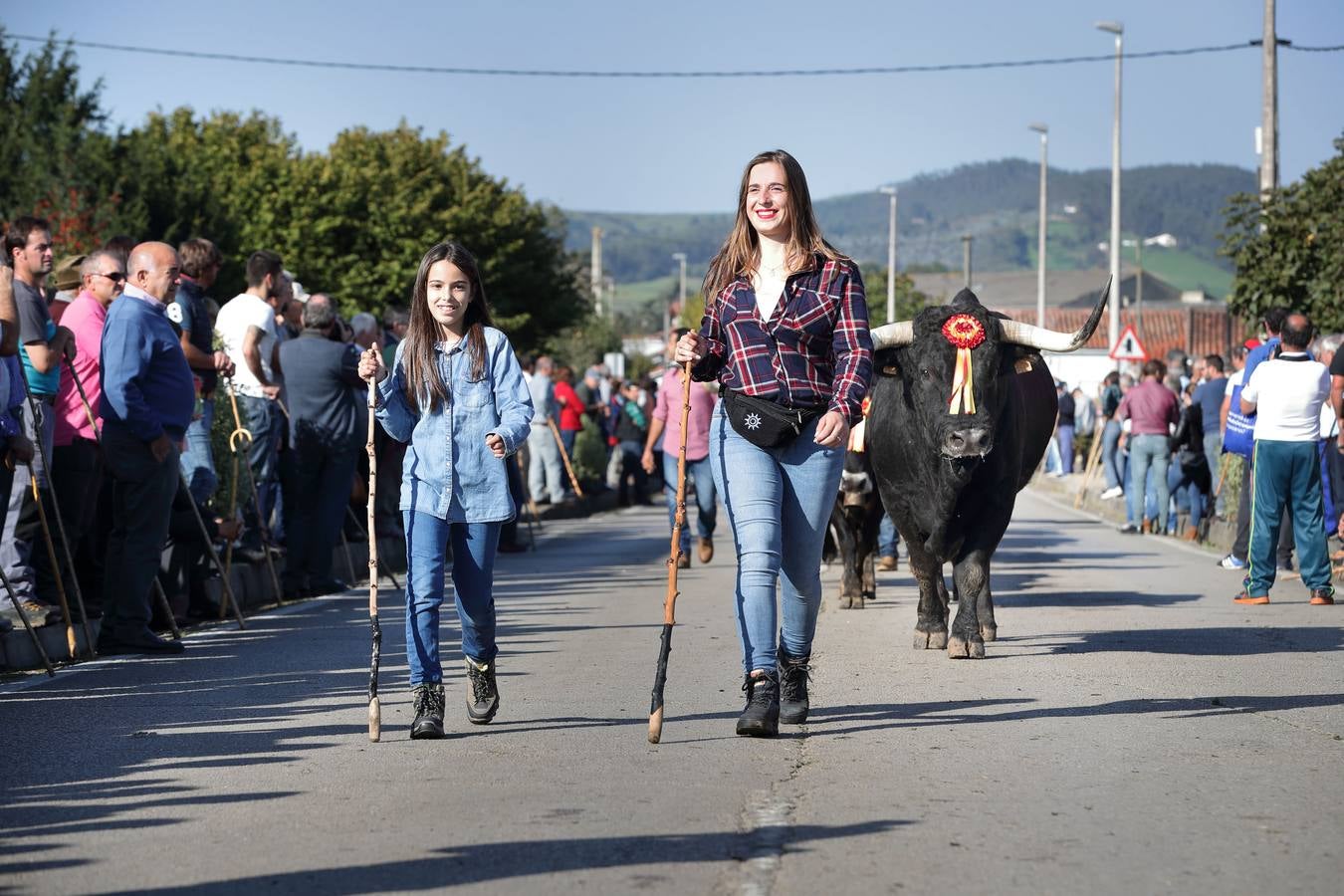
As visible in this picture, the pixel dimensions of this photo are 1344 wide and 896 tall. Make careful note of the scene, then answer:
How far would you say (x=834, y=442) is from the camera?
7.47 metres

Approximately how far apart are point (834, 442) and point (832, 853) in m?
2.21

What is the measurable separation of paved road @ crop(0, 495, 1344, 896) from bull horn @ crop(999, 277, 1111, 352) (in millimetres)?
1650

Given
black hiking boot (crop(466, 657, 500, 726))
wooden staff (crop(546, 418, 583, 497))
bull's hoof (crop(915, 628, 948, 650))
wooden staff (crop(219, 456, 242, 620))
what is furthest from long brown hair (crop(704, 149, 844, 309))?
wooden staff (crop(546, 418, 583, 497))

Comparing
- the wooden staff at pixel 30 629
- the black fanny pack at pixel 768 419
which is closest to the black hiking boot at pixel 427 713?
the black fanny pack at pixel 768 419

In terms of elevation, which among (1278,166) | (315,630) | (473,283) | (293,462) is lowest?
(315,630)

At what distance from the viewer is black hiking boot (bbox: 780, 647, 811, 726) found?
791 centimetres

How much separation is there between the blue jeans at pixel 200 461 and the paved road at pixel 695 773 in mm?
1313

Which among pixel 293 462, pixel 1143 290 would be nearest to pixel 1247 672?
pixel 293 462

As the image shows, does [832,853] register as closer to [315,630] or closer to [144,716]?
[144,716]

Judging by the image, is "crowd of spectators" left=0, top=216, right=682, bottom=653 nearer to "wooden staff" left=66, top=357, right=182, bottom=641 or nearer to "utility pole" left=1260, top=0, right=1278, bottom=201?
"wooden staff" left=66, top=357, right=182, bottom=641

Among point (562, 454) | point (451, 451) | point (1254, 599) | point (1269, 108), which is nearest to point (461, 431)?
point (451, 451)

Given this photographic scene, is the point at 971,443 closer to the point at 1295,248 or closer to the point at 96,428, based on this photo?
the point at 96,428

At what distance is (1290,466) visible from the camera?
13.9m

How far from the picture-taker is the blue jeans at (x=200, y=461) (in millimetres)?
12579
